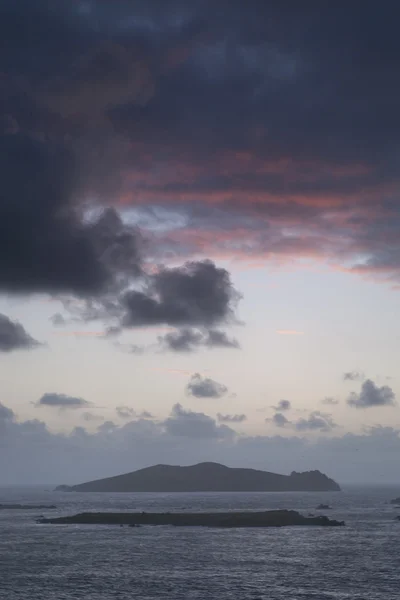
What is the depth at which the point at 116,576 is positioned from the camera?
91.0m

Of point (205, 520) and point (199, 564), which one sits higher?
point (205, 520)

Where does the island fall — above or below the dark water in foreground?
above

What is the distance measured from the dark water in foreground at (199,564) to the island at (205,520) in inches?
538

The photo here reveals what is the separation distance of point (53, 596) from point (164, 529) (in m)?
89.8

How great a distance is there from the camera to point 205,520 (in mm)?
179000

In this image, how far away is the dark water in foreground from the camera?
7956cm

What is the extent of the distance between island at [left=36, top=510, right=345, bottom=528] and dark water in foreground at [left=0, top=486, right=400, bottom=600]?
13654 mm

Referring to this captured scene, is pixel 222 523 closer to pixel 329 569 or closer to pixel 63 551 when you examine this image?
pixel 63 551

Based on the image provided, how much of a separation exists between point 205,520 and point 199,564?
259 feet

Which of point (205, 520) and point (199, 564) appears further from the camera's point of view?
point (205, 520)

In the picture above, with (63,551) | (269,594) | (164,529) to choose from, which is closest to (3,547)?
(63,551)

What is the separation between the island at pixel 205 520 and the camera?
174m

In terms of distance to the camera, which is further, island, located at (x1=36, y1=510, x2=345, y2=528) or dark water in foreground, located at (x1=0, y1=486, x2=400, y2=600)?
island, located at (x1=36, y1=510, x2=345, y2=528)

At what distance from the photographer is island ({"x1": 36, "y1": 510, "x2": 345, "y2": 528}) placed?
174 m
